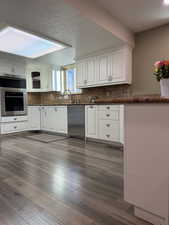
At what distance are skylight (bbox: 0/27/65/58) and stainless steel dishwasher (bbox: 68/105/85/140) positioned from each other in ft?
4.88

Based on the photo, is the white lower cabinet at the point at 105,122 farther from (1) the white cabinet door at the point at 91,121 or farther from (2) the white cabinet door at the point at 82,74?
A: (2) the white cabinet door at the point at 82,74

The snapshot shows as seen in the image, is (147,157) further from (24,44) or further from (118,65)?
(24,44)

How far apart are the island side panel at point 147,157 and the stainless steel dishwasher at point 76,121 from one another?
8.62 ft

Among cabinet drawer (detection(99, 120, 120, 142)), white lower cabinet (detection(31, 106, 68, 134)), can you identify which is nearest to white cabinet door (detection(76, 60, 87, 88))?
white lower cabinet (detection(31, 106, 68, 134))

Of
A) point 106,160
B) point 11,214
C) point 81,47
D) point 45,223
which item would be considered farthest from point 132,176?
point 81,47

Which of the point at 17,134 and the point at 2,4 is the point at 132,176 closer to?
the point at 2,4

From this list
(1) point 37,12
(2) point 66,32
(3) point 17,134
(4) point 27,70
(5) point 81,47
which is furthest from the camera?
(4) point 27,70

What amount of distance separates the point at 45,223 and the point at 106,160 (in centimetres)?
138

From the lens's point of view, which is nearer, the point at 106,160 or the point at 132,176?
the point at 132,176

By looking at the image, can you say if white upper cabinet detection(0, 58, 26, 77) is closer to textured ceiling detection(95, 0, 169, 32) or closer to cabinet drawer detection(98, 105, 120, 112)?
cabinet drawer detection(98, 105, 120, 112)

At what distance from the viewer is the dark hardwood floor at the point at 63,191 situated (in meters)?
1.11

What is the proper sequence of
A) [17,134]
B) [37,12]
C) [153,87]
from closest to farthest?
[37,12] → [153,87] → [17,134]

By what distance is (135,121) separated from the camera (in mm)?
1030

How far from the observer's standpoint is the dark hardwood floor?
3.64ft
